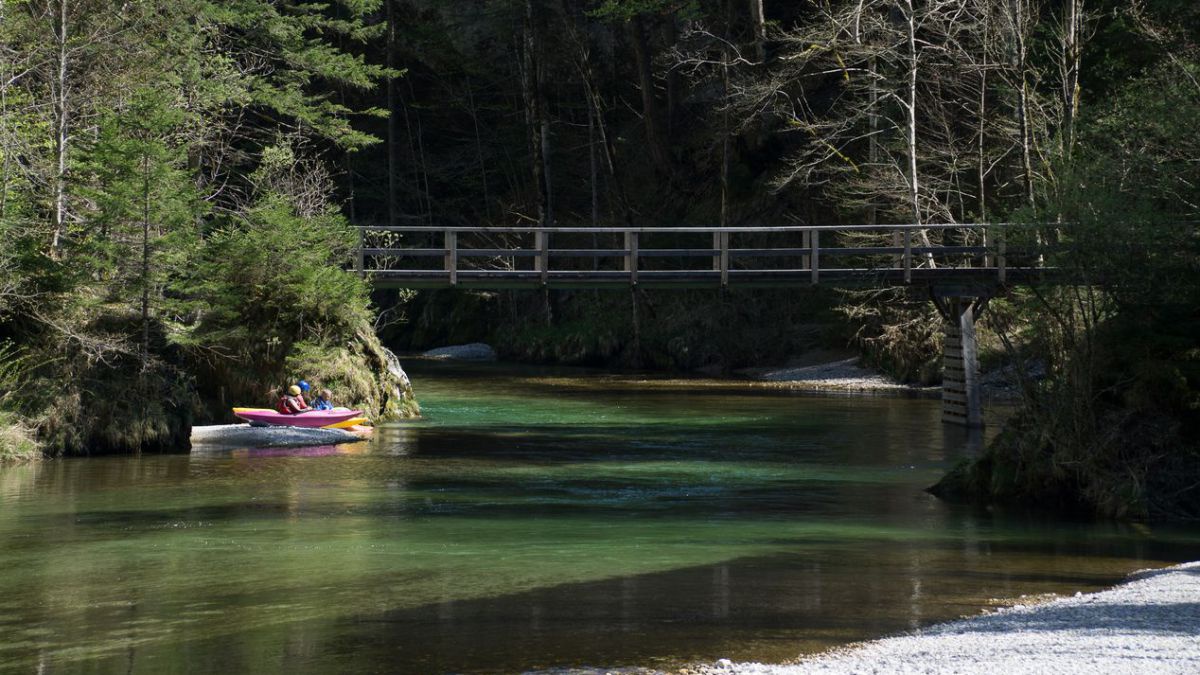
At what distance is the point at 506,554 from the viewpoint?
608 inches

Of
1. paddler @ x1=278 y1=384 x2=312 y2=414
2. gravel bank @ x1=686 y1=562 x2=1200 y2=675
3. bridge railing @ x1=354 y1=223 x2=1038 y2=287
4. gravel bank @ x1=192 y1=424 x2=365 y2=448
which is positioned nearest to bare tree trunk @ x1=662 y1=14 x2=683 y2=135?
bridge railing @ x1=354 y1=223 x2=1038 y2=287

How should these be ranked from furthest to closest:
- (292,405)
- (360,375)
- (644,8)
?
(644,8)
(360,375)
(292,405)

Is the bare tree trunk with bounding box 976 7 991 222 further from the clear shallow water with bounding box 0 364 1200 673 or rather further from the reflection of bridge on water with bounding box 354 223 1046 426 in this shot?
the clear shallow water with bounding box 0 364 1200 673

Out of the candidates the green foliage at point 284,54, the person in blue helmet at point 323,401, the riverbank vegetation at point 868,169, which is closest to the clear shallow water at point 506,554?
the person in blue helmet at point 323,401

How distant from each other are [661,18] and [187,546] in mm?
43935

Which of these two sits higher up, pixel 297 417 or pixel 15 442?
pixel 297 417

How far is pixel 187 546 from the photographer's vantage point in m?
15.9

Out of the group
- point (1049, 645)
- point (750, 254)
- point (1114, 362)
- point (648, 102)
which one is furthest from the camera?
point (648, 102)

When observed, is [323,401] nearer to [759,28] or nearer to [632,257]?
[632,257]

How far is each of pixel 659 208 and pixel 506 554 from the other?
39272 millimetres

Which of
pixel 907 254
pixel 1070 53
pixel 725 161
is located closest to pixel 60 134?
pixel 907 254

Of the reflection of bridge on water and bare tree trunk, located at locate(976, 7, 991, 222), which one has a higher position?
bare tree trunk, located at locate(976, 7, 991, 222)

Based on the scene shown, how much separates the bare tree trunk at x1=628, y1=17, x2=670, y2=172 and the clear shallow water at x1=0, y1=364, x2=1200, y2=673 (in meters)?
27.4

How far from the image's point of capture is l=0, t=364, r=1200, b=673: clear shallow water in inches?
448
